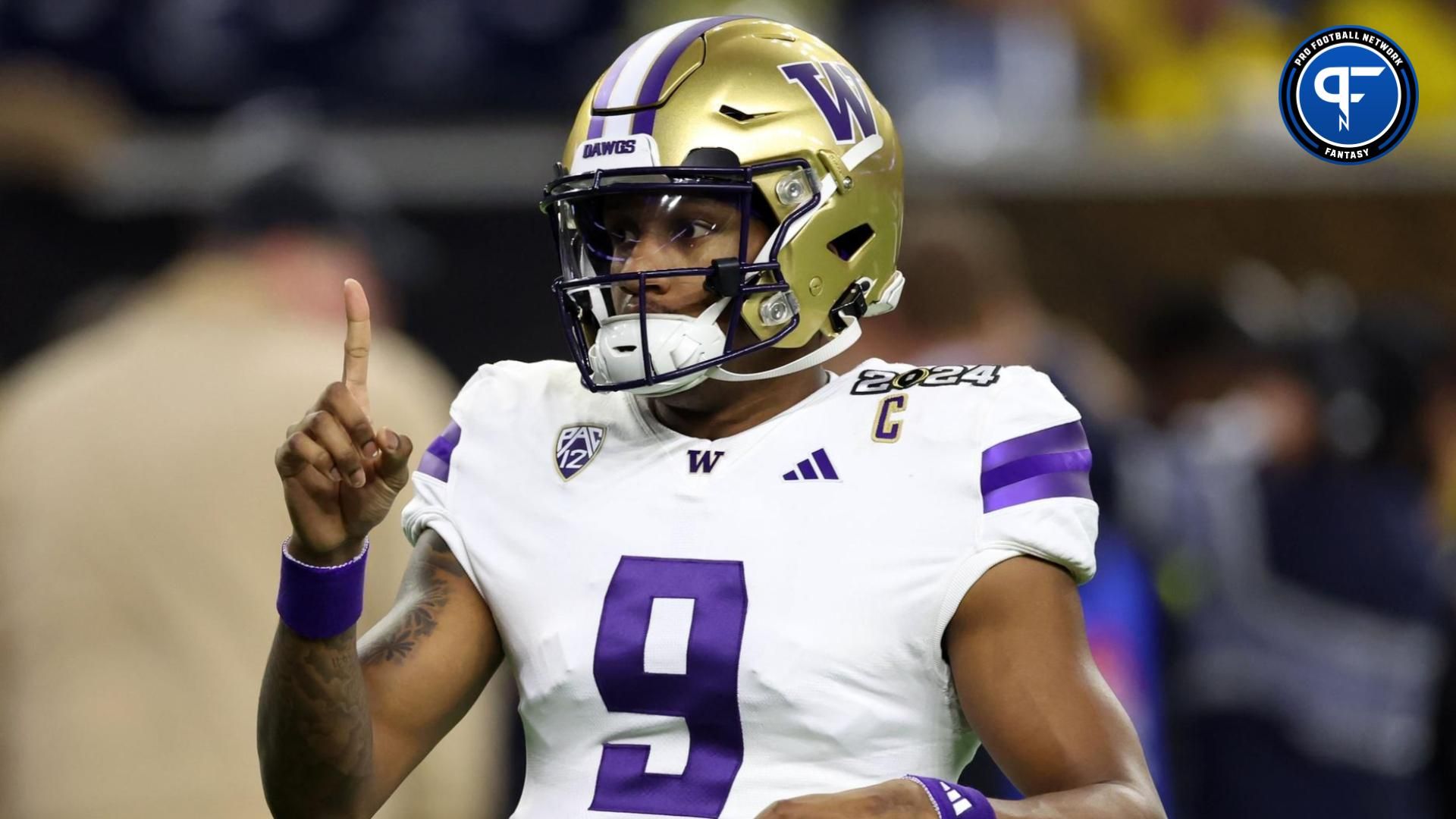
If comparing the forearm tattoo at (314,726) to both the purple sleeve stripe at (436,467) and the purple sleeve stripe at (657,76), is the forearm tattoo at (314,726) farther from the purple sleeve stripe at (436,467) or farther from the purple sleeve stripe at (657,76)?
the purple sleeve stripe at (657,76)

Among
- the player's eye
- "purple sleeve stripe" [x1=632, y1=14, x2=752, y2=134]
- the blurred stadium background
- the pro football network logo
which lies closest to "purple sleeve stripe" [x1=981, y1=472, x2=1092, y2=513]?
the player's eye

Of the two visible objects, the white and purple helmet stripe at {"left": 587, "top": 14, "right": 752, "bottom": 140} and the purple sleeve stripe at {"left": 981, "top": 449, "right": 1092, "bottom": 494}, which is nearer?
the purple sleeve stripe at {"left": 981, "top": 449, "right": 1092, "bottom": 494}

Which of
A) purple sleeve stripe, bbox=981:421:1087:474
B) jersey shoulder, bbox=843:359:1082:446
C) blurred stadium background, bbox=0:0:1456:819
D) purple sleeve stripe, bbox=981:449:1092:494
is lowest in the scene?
blurred stadium background, bbox=0:0:1456:819

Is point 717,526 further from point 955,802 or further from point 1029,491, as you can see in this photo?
point 955,802

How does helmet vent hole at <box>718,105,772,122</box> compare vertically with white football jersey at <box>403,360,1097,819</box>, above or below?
above

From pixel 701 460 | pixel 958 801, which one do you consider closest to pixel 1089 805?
pixel 958 801

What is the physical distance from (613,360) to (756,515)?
0.77ft

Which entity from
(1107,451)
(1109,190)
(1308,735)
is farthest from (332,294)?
(1109,190)

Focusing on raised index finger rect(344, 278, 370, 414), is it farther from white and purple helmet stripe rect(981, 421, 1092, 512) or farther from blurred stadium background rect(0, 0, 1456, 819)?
blurred stadium background rect(0, 0, 1456, 819)

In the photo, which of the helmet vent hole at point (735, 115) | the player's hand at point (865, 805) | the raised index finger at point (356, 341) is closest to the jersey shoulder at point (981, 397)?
the helmet vent hole at point (735, 115)

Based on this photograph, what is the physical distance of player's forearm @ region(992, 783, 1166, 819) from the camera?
208 cm

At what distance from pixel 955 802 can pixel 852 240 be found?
0.76m

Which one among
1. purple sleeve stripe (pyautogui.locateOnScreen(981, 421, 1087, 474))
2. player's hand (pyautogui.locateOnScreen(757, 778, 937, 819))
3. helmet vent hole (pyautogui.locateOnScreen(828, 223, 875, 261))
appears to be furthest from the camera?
helmet vent hole (pyautogui.locateOnScreen(828, 223, 875, 261))

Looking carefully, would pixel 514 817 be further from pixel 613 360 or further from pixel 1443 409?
pixel 1443 409
